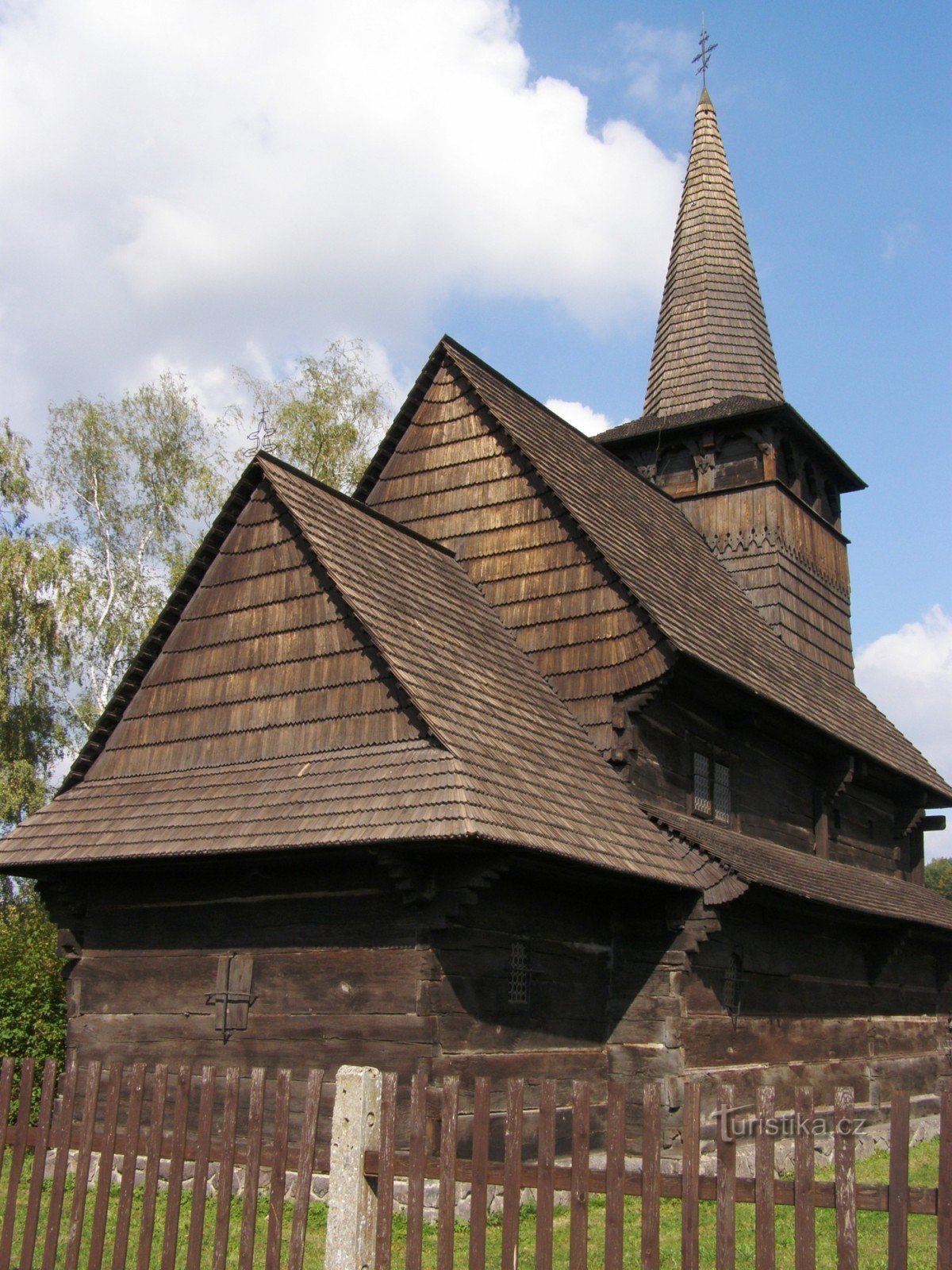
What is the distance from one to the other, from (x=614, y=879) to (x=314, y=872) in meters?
2.71

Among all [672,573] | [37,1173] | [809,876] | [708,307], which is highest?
[708,307]

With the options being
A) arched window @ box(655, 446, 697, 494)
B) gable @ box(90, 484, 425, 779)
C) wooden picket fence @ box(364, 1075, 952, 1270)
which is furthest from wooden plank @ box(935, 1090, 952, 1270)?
arched window @ box(655, 446, 697, 494)

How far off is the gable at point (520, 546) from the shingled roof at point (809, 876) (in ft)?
4.80

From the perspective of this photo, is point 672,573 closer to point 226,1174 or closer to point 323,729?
point 323,729

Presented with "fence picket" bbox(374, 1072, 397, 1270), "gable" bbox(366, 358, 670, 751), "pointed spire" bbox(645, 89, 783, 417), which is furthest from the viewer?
"pointed spire" bbox(645, 89, 783, 417)

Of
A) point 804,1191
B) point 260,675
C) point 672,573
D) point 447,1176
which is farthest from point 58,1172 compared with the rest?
point 672,573

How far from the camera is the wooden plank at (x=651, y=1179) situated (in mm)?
4508

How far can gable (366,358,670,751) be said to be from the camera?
13.0 m

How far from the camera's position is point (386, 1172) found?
5195mm

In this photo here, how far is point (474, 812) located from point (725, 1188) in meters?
4.87

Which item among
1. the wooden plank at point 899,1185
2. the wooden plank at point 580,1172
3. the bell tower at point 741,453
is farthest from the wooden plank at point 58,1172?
the bell tower at point 741,453

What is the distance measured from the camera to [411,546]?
1429cm

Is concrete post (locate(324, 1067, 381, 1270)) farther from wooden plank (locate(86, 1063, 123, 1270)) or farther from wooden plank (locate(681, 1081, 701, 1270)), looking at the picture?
wooden plank (locate(681, 1081, 701, 1270))

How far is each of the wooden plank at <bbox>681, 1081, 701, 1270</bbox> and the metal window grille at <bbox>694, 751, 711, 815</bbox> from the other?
922 cm
